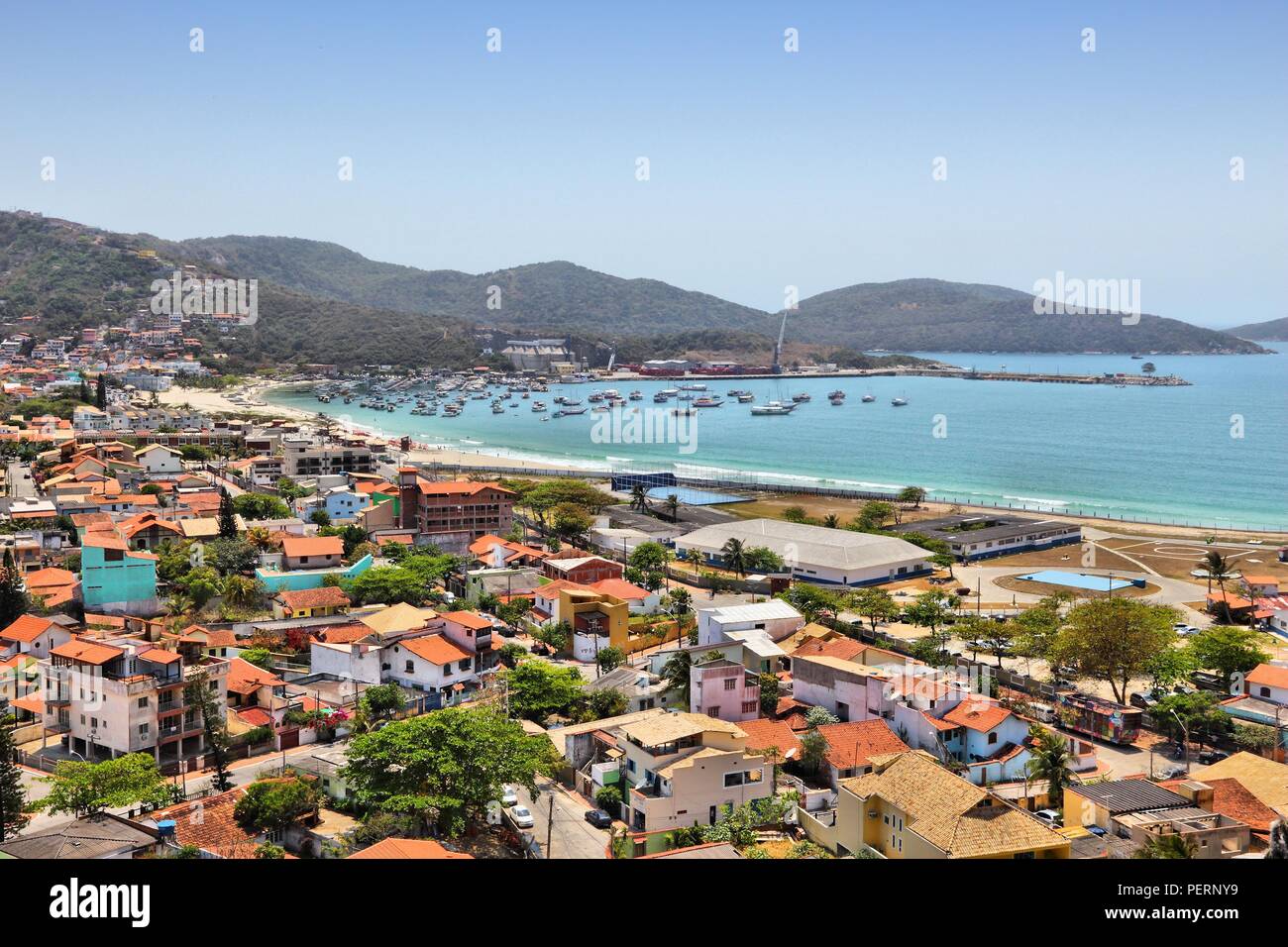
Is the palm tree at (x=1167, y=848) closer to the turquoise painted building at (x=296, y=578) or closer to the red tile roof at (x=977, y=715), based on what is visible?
the red tile roof at (x=977, y=715)

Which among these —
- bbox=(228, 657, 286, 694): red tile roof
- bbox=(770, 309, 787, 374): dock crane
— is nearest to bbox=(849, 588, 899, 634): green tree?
bbox=(228, 657, 286, 694): red tile roof

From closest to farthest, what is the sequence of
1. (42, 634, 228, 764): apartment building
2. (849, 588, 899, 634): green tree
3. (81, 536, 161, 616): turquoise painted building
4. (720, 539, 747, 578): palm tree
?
(42, 634, 228, 764): apartment building < (81, 536, 161, 616): turquoise painted building < (849, 588, 899, 634): green tree < (720, 539, 747, 578): palm tree

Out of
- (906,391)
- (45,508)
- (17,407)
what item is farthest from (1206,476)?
(906,391)

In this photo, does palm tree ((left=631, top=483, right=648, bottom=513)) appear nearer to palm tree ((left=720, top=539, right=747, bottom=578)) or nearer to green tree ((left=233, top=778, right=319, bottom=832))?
palm tree ((left=720, top=539, right=747, bottom=578))

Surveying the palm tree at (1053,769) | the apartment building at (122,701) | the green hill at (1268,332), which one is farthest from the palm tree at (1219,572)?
the green hill at (1268,332)
